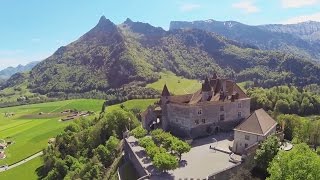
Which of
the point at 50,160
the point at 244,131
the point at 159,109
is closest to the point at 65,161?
the point at 50,160

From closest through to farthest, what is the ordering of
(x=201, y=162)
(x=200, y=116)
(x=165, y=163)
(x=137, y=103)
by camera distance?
(x=165, y=163) → (x=201, y=162) → (x=200, y=116) → (x=137, y=103)

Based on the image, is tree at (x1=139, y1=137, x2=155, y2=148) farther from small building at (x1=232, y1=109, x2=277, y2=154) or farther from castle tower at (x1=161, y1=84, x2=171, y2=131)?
small building at (x1=232, y1=109, x2=277, y2=154)

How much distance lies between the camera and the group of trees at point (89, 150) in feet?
307

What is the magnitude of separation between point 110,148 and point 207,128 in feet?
82.7

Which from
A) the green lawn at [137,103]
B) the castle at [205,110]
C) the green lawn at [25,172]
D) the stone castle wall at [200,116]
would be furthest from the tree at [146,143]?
the green lawn at [137,103]

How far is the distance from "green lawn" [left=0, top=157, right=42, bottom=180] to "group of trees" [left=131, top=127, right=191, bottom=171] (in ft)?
162

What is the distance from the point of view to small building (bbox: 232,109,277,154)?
70.6 m

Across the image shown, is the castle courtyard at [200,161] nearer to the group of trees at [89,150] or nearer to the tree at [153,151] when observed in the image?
the tree at [153,151]

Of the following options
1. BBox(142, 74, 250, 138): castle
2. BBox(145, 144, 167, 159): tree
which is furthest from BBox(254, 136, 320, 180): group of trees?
BBox(142, 74, 250, 138): castle

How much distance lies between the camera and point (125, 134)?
317ft

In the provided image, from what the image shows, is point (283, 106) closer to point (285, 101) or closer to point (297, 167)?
point (285, 101)

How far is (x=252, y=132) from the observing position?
234 feet

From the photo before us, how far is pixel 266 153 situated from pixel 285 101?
280 ft

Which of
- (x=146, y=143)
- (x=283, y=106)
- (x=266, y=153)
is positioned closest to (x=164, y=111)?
(x=146, y=143)
